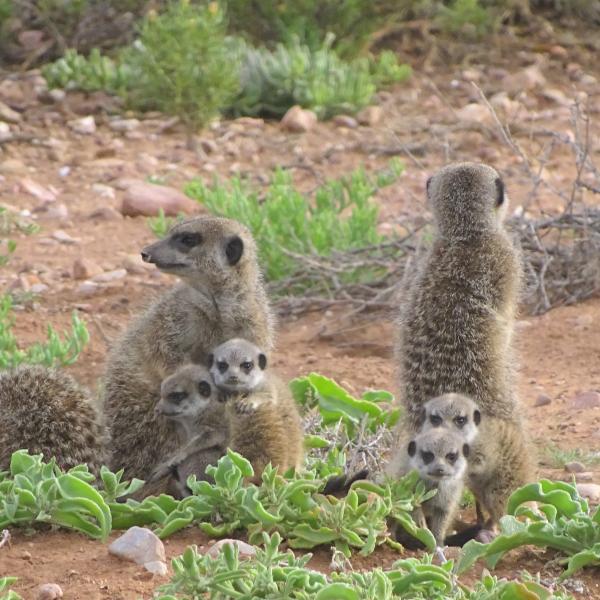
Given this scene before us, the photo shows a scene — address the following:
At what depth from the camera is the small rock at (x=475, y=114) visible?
11867 mm

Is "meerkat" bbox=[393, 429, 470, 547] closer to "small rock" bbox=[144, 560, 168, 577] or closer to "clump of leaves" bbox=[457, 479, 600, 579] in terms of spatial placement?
"clump of leaves" bbox=[457, 479, 600, 579]

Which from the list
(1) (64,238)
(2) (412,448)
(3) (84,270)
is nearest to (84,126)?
(1) (64,238)

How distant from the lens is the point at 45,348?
6.93 m

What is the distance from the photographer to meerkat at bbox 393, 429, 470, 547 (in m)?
4.71

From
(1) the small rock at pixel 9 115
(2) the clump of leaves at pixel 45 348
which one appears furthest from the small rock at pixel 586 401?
(1) the small rock at pixel 9 115

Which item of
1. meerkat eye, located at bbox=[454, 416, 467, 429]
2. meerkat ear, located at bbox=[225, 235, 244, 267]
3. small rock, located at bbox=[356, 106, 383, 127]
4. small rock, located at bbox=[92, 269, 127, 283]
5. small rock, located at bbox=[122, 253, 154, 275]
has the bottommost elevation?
small rock, located at bbox=[356, 106, 383, 127]

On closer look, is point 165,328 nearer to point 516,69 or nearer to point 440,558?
point 440,558

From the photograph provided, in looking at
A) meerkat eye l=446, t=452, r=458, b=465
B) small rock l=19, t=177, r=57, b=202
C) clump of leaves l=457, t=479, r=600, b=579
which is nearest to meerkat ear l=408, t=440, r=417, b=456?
meerkat eye l=446, t=452, r=458, b=465

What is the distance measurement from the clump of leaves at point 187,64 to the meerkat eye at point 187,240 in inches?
210

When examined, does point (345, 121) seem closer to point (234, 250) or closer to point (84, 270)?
point (84, 270)

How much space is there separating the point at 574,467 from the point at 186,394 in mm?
1685

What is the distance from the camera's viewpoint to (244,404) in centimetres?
516

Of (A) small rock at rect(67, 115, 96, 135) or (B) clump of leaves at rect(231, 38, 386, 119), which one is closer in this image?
(A) small rock at rect(67, 115, 96, 135)

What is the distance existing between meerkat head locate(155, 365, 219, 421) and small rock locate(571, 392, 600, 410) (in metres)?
2.06
